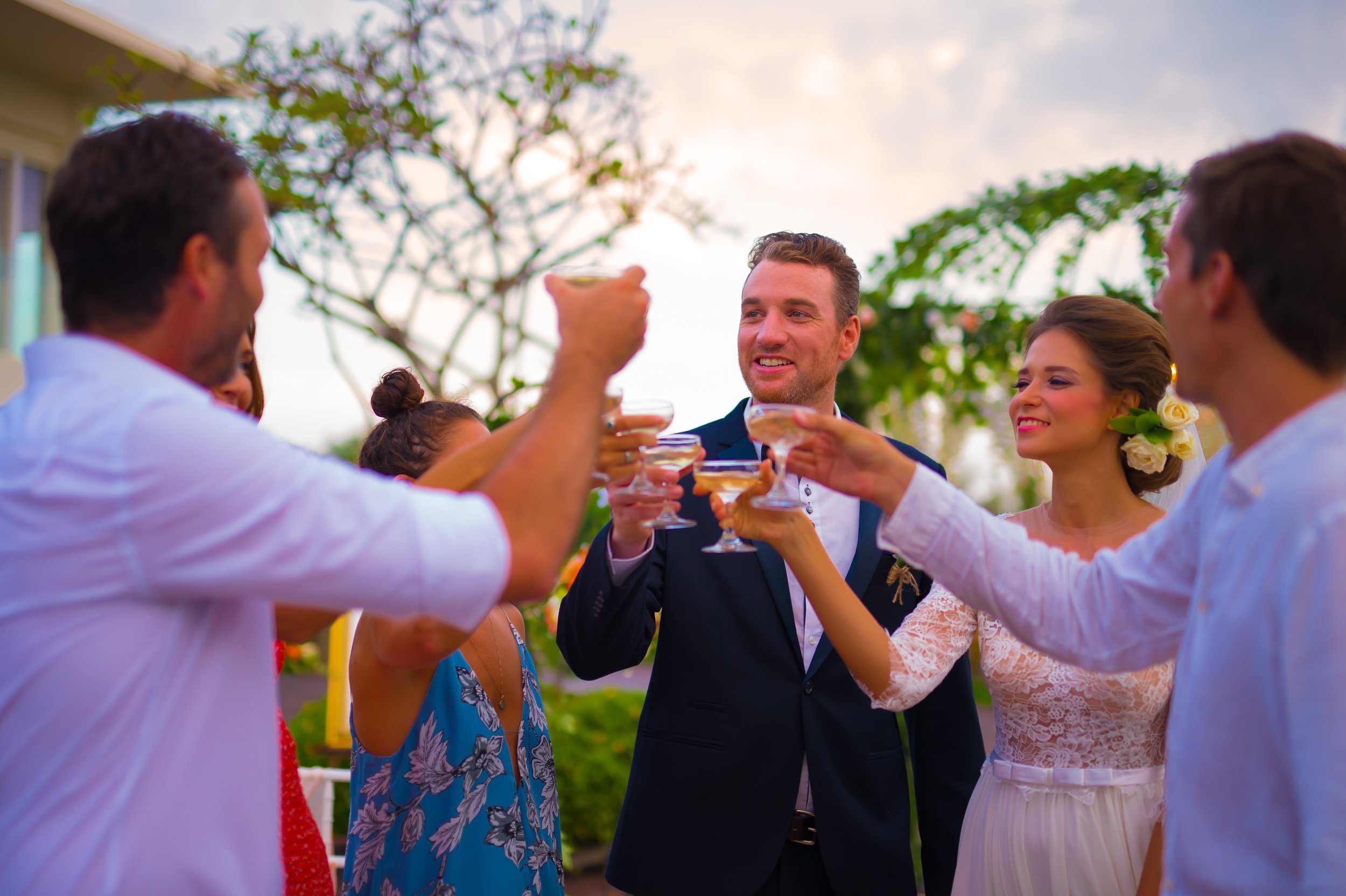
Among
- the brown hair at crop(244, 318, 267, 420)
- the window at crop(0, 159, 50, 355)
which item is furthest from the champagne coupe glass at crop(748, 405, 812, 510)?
the window at crop(0, 159, 50, 355)

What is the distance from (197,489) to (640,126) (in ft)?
24.7

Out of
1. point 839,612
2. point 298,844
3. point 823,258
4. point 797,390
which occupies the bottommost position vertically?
point 298,844

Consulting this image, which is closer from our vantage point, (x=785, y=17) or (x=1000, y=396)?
(x=785, y=17)

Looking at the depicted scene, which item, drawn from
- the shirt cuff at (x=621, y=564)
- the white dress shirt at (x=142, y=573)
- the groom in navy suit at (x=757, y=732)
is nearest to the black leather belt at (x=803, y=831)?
the groom in navy suit at (x=757, y=732)

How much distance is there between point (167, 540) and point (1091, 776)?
2.45 m

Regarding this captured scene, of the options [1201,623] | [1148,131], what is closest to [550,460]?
[1201,623]

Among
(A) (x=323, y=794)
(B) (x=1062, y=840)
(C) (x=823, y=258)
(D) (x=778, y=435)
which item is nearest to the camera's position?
(D) (x=778, y=435)

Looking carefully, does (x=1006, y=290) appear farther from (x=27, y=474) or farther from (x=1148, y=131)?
(x=27, y=474)

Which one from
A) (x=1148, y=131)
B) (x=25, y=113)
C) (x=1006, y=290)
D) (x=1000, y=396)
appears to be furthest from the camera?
(x=25, y=113)

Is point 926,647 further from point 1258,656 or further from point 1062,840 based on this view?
point 1258,656

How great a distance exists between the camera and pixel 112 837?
1385 millimetres

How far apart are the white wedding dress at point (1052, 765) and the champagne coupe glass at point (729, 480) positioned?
0.59 metres

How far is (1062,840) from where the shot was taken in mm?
2697

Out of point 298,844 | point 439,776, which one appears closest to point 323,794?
point 298,844
